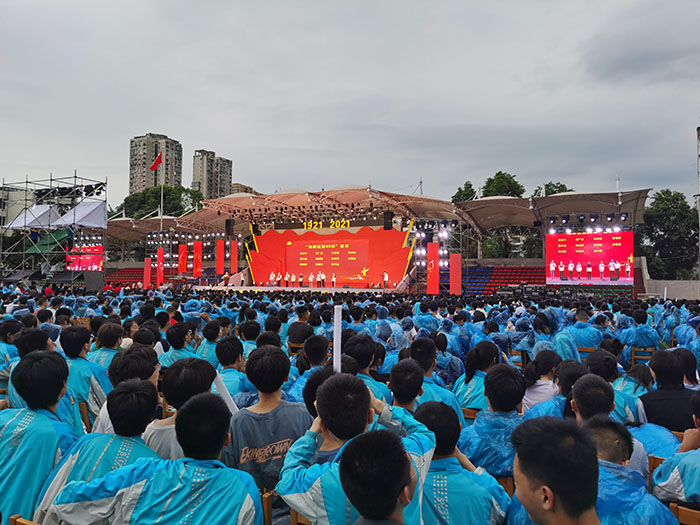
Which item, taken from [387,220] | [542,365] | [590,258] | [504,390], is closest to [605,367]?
[542,365]

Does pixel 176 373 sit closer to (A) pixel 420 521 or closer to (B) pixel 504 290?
(A) pixel 420 521

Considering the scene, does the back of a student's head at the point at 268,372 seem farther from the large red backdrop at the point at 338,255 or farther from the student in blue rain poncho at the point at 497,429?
the large red backdrop at the point at 338,255

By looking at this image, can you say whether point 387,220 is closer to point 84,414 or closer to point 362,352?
point 362,352

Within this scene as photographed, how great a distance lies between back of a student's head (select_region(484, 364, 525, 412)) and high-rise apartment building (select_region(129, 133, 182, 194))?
241 feet

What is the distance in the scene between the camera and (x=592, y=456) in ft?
4.18

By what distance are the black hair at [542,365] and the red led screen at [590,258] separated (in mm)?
17380

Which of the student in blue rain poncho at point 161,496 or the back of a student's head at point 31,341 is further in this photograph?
the back of a student's head at point 31,341

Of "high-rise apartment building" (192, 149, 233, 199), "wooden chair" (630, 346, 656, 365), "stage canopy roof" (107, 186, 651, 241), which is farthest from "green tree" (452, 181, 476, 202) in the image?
"high-rise apartment building" (192, 149, 233, 199)

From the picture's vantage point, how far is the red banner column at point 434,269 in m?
20.1

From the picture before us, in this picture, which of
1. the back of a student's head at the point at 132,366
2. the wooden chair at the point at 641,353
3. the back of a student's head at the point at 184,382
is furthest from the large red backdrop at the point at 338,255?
the back of a student's head at the point at 184,382

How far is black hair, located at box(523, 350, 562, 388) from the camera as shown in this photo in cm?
350

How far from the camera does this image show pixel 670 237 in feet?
95.2

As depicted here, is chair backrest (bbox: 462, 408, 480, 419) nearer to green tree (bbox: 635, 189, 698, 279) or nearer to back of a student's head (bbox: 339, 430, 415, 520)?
back of a student's head (bbox: 339, 430, 415, 520)

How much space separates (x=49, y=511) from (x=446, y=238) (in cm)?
2154
